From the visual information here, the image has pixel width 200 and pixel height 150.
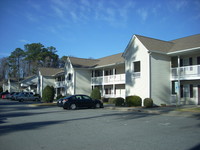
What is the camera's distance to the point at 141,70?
23.9 metres

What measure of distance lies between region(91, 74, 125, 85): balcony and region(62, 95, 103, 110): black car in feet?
28.0

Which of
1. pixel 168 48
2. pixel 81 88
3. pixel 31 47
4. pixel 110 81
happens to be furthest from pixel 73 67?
pixel 31 47

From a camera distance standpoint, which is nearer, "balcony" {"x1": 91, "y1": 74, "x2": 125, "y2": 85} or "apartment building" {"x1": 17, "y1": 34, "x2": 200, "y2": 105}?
"apartment building" {"x1": 17, "y1": 34, "x2": 200, "y2": 105}

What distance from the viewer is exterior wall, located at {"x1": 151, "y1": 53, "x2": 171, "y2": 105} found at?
23.0m

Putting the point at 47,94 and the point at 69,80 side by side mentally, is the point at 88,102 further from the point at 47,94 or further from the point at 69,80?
the point at 69,80

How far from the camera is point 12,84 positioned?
6738 cm

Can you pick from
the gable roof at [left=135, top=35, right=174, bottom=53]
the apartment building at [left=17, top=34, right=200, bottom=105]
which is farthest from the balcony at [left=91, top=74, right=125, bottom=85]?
the gable roof at [left=135, top=35, right=174, bottom=53]

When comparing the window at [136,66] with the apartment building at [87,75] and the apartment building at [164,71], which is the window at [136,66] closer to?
the apartment building at [164,71]

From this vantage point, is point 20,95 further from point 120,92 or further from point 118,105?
point 118,105

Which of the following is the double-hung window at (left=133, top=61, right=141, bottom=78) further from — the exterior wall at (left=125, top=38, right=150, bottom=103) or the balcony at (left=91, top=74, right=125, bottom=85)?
the balcony at (left=91, top=74, right=125, bottom=85)

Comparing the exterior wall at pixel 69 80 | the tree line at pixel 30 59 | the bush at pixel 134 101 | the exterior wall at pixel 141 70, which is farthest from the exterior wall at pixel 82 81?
the tree line at pixel 30 59

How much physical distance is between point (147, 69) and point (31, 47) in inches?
2494

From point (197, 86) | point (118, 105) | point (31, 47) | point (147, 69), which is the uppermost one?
point (31, 47)

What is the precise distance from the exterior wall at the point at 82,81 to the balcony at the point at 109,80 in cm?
111
